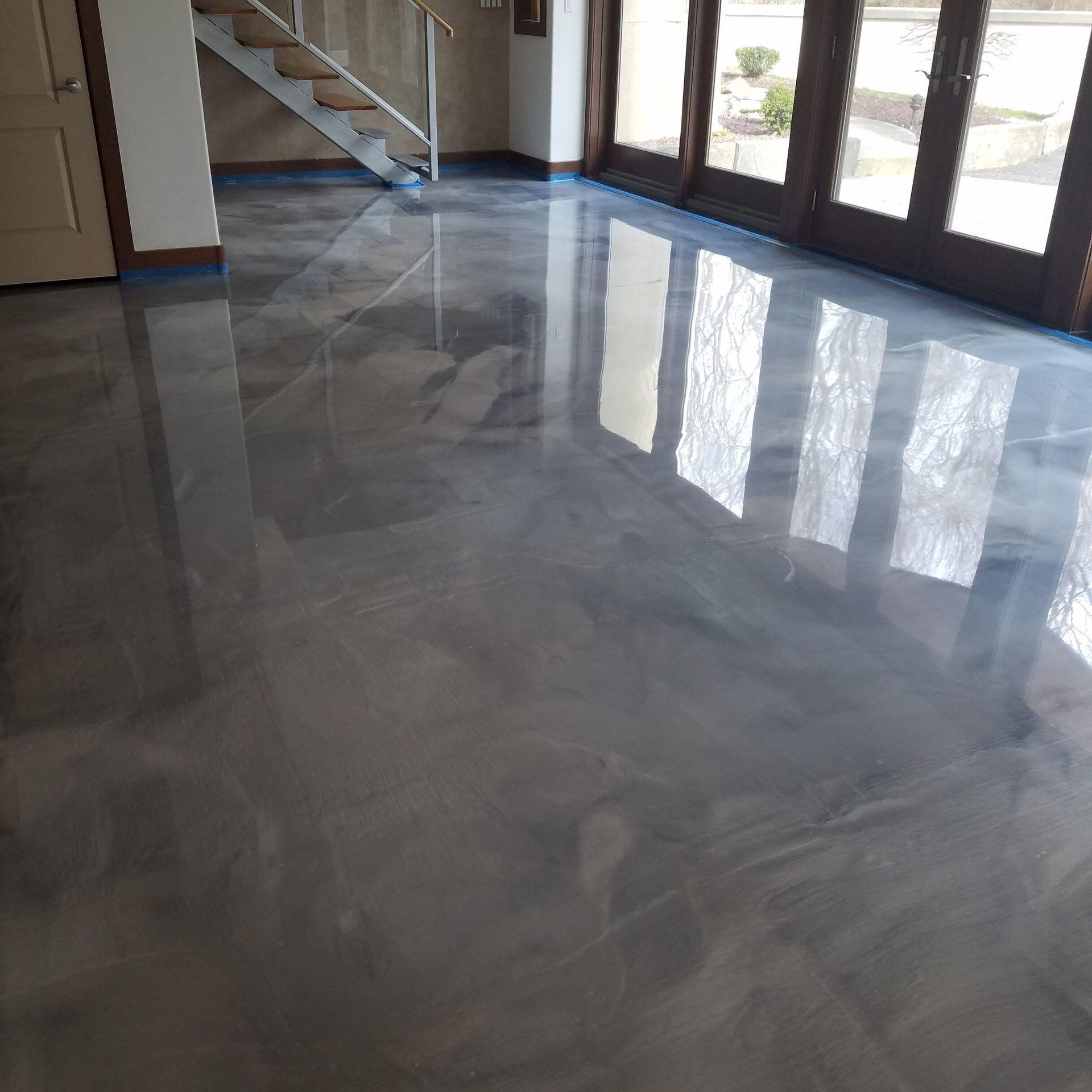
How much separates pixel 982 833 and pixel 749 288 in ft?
14.0

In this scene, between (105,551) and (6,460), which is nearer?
(105,551)

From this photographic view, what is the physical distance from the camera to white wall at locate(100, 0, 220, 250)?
17.3ft

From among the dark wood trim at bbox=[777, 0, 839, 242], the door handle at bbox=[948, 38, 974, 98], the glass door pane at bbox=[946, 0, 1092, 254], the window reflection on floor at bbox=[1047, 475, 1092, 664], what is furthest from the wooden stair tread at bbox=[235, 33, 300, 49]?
the window reflection on floor at bbox=[1047, 475, 1092, 664]

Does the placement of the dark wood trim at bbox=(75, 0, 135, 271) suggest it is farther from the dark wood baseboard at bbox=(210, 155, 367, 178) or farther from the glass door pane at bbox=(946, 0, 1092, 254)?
the glass door pane at bbox=(946, 0, 1092, 254)

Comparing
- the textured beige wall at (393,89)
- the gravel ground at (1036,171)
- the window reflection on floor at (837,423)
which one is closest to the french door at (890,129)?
the gravel ground at (1036,171)

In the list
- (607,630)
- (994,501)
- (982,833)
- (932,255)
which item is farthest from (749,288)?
(982,833)

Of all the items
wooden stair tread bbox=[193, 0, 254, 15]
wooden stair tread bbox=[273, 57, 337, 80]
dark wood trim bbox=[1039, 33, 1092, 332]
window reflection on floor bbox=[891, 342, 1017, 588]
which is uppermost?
wooden stair tread bbox=[193, 0, 254, 15]

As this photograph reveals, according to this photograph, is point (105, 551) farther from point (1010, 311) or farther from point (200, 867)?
point (1010, 311)

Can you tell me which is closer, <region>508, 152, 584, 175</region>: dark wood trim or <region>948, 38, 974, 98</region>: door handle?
<region>948, 38, 974, 98</region>: door handle

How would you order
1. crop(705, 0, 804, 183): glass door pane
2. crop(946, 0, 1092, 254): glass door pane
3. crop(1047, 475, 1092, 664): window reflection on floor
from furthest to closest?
crop(705, 0, 804, 183): glass door pane < crop(946, 0, 1092, 254): glass door pane < crop(1047, 475, 1092, 664): window reflection on floor

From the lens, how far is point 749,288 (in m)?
5.80

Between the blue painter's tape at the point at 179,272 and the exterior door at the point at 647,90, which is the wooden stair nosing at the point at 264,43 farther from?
the blue painter's tape at the point at 179,272

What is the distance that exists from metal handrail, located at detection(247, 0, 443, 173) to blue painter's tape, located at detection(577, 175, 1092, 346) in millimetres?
1519

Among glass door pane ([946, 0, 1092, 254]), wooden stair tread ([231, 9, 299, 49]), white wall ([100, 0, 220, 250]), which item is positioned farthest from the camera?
wooden stair tread ([231, 9, 299, 49])
